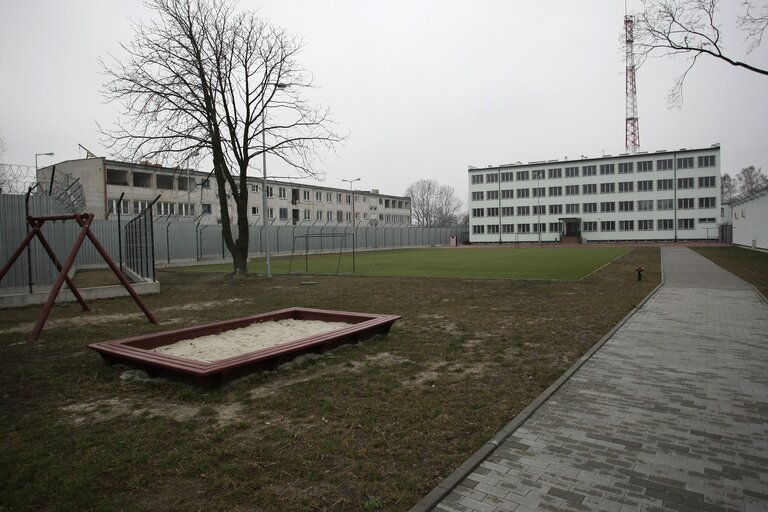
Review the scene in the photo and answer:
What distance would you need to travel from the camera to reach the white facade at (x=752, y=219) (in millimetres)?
38656

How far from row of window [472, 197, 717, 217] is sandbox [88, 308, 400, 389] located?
237 feet

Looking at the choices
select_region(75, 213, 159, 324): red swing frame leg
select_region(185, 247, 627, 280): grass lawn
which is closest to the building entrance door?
select_region(185, 247, 627, 280): grass lawn

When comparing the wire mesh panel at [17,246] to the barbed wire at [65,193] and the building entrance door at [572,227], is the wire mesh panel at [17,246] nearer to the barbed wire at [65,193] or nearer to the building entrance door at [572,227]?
the barbed wire at [65,193]

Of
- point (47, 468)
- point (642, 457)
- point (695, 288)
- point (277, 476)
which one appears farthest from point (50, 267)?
point (695, 288)

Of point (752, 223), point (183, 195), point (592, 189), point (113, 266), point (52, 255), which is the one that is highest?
point (592, 189)

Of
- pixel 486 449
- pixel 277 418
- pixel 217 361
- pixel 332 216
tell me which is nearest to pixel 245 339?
pixel 217 361

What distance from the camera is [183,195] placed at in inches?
1912

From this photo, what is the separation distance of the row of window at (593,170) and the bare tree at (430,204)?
3239 cm

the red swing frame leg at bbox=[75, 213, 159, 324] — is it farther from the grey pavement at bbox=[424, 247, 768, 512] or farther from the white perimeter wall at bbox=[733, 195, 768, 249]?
the white perimeter wall at bbox=[733, 195, 768, 249]

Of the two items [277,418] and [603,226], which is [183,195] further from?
[603,226]

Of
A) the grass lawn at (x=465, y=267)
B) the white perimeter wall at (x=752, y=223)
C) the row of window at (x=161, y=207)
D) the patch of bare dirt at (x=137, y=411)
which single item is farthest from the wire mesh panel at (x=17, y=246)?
the white perimeter wall at (x=752, y=223)

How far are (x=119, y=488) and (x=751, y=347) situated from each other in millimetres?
9405

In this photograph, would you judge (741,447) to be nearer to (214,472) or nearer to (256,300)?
(214,472)

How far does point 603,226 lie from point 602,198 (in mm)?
4257
